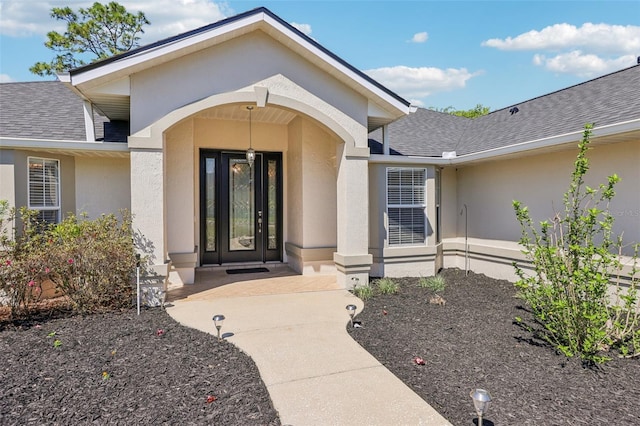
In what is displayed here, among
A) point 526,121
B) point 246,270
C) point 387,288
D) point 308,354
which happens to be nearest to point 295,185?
point 246,270

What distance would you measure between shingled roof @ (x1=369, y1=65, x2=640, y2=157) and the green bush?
21.6ft

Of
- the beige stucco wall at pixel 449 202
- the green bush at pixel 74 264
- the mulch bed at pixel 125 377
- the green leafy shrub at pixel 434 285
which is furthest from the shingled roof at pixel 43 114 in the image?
the beige stucco wall at pixel 449 202

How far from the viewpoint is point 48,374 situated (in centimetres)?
413

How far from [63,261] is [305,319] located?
A: 4108mm

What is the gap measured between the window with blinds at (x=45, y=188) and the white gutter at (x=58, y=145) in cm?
58

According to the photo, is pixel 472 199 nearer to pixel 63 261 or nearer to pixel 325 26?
pixel 325 26

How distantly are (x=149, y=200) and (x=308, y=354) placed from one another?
416 centimetres

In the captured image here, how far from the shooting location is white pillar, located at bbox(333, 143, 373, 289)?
818cm

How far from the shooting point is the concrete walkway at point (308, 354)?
11.4 ft

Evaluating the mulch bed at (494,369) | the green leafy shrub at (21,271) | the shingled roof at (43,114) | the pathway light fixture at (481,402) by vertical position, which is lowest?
the mulch bed at (494,369)

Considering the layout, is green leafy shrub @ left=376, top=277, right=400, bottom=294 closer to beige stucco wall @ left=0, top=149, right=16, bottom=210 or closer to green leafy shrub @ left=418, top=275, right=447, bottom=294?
green leafy shrub @ left=418, top=275, right=447, bottom=294

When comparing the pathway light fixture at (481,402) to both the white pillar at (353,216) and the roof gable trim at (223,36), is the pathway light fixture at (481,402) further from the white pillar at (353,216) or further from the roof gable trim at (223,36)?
the roof gable trim at (223,36)

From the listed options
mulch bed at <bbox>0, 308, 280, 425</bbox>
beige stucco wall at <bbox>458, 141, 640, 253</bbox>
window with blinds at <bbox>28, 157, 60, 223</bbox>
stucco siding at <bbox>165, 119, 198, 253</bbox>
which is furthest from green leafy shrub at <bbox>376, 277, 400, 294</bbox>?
window with blinds at <bbox>28, 157, 60, 223</bbox>

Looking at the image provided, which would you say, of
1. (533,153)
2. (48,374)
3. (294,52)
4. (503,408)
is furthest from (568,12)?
(48,374)
